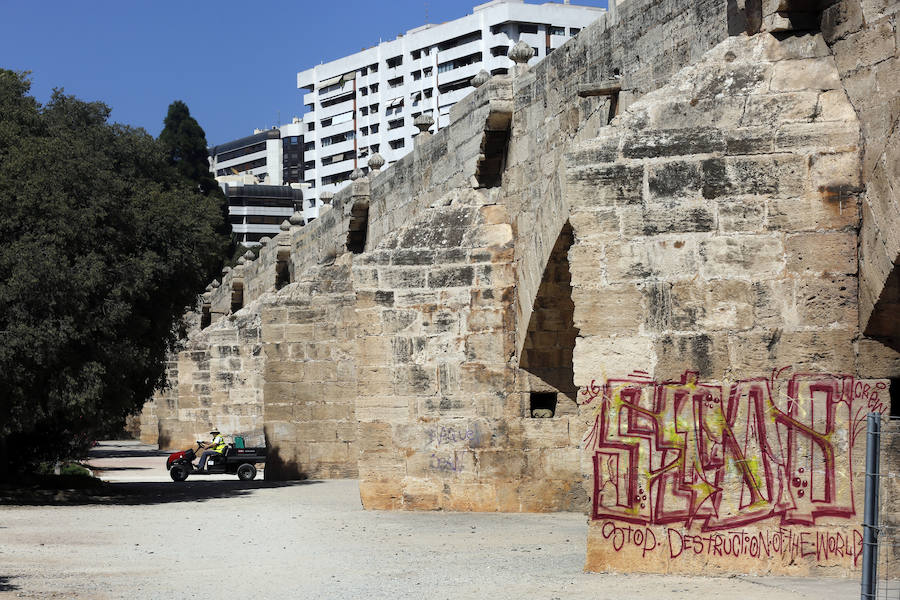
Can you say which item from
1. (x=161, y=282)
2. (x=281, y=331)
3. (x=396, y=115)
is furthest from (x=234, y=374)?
(x=396, y=115)

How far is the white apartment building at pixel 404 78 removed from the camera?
71.1 m

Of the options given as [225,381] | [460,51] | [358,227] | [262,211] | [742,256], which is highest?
[460,51]

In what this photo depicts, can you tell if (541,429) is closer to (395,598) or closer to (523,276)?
(523,276)

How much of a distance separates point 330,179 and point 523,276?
77.3 m

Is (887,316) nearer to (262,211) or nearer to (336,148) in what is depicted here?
(336,148)

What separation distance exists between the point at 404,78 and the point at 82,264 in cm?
6643

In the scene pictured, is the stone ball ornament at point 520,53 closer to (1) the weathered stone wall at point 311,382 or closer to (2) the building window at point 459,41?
(1) the weathered stone wall at point 311,382

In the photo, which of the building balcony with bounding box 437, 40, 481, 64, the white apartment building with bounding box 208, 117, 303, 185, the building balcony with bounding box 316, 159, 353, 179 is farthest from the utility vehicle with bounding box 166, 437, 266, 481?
the white apartment building with bounding box 208, 117, 303, 185

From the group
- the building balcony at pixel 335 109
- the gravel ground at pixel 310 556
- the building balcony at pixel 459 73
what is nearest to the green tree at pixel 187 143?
the building balcony at pixel 459 73

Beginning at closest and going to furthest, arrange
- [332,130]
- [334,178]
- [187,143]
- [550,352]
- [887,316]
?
[887,316] < [550,352] < [187,143] < [334,178] < [332,130]

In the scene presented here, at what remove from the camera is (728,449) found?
659 cm

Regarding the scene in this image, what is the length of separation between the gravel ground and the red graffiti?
0.39 metres

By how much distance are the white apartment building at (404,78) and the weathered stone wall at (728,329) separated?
181ft

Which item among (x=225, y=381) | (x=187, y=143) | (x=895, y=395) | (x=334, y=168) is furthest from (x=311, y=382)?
(x=334, y=168)
